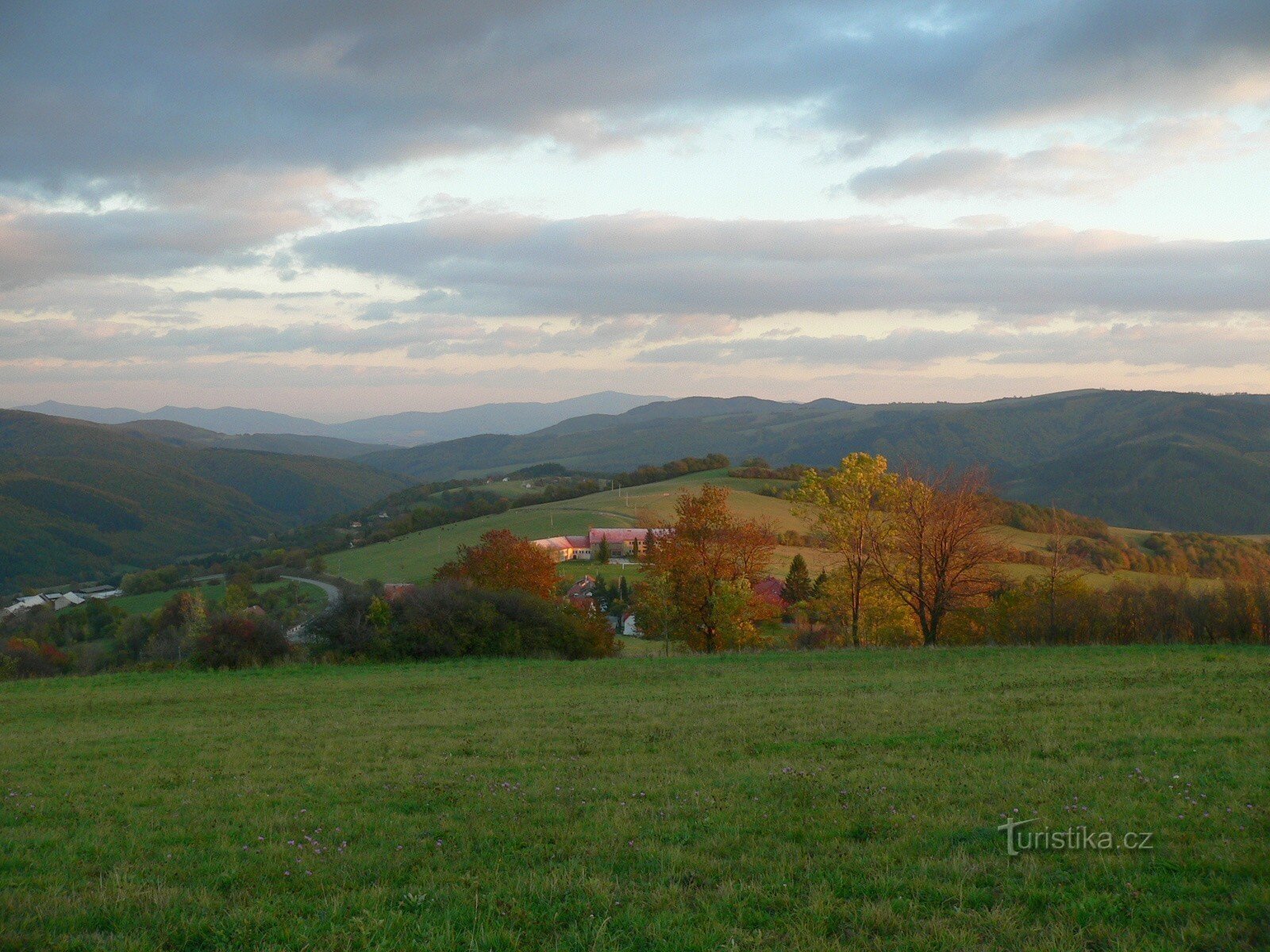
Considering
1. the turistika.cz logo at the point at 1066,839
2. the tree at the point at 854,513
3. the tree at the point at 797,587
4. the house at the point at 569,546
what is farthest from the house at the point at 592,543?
the turistika.cz logo at the point at 1066,839

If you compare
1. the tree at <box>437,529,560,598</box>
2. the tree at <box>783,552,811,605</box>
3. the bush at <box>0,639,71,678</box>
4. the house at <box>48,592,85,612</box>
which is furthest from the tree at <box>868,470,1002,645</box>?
the house at <box>48,592,85,612</box>

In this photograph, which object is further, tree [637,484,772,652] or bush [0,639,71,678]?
bush [0,639,71,678]

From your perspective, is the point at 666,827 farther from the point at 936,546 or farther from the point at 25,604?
the point at 25,604

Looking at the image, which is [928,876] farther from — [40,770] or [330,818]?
[40,770]

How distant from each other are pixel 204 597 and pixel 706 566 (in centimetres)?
6834

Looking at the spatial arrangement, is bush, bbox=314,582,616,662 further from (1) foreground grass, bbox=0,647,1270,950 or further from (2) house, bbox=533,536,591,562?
(2) house, bbox=533,536,591,562

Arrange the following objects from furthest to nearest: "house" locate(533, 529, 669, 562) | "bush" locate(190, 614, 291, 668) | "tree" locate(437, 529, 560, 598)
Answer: "house" locate(533, 529, 669, 562), "tree" locate(437, 529, 560, 598), "bush" locate(190, 614, 291, 668)

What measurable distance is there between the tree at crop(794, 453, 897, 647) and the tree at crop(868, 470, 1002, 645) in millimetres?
400

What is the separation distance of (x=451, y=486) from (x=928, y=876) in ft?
593

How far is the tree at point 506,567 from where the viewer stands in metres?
48.4

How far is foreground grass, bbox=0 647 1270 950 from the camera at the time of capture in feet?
18.2

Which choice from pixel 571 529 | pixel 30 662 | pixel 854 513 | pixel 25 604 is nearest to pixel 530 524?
pixel 571 529

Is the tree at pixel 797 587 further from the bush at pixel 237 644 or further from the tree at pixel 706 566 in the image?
the bush at pixel 237 644

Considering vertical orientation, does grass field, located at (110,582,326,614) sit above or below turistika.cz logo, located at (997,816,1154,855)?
below
